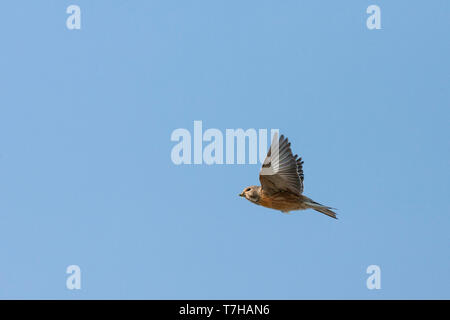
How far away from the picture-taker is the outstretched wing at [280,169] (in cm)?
1431

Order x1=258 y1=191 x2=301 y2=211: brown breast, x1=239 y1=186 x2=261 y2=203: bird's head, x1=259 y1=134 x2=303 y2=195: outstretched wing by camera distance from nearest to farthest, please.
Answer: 1. x1=259 y1=134 x2=303 y2=195: outstretched wing
2. x1=258 y1=191 x2=301 y2=211: brown breast
3. x1=239 y1=186 x2=261 y2=203: bird's head

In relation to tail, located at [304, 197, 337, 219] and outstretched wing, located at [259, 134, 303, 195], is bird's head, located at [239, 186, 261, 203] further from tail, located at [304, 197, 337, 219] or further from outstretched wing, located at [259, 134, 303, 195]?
tail, located at [304, 197, 337, 219]

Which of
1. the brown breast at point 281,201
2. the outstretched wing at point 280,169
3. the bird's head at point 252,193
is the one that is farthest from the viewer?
the bird's head at point 252,193

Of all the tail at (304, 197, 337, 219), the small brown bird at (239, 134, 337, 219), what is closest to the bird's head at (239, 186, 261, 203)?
the small brown bird at (239, 134, 337, 219)

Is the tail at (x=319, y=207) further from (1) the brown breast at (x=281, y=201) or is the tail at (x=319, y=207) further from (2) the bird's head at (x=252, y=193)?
(2) the bird's head at (x=252, y=193)

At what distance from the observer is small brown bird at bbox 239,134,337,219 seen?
14336 mm

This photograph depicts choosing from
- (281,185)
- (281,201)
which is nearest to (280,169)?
(281,185)

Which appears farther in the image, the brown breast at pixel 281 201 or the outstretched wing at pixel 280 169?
the brown breast at pixel 281 201

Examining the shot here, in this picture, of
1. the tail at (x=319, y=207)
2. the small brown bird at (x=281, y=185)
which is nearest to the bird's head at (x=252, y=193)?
the small brown bird at (x=281, y=185)

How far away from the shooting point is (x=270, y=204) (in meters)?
14.8

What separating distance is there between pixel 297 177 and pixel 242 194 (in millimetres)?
909

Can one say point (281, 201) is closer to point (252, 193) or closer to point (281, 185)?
point (281, 185)
